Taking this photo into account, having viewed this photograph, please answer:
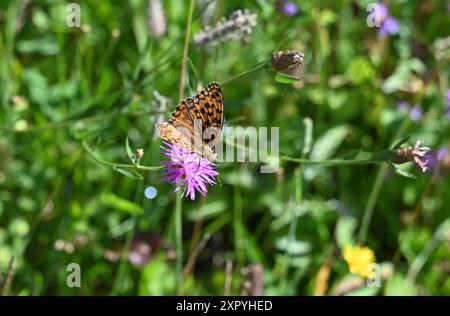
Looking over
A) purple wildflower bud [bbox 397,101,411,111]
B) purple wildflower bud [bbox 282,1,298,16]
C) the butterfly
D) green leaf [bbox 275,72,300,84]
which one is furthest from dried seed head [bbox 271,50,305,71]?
purple wildflower bud [bbox 397,101,411,111]

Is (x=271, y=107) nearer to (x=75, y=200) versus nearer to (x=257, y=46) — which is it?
(x=257, y=46)

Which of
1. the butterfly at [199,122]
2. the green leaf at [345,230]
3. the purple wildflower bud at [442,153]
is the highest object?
the purple wildflower bud at [442,153]

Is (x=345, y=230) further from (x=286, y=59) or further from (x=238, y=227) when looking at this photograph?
(x=286, y=59)

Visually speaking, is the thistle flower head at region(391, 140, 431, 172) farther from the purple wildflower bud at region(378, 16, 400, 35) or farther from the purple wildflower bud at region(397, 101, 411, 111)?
the purple wildflower bud at region(378, 16, 400, 35)

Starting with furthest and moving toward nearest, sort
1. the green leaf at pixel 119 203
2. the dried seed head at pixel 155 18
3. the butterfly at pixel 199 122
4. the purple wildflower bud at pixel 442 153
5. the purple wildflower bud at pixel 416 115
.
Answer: the purple wildflower bud at pixel 416 115 < the purple wildflower bud at pixel 442 153 < the dried seed head at pixel 155 18 < the green leaf at pixel 119 203 < the butterfly at pixel 199 122

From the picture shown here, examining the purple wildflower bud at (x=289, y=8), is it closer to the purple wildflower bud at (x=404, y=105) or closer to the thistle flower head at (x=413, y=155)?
the purple wildflower bud at (x=404, y=105)

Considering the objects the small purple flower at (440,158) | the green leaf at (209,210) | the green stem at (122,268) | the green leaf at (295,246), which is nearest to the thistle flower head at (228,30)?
the green stem at (122,268)
